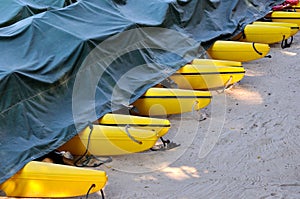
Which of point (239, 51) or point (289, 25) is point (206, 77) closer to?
point (239, 51)

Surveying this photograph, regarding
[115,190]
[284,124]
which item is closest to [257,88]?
[284,124]

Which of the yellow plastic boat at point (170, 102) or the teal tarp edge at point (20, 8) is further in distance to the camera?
the teal tarp edge at point (20, 8)

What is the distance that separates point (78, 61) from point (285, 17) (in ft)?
21.0

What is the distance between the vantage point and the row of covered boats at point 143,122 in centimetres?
534

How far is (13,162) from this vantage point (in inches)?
216

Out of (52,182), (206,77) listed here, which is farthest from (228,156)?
(52,182)

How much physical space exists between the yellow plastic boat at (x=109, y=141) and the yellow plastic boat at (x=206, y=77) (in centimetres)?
217

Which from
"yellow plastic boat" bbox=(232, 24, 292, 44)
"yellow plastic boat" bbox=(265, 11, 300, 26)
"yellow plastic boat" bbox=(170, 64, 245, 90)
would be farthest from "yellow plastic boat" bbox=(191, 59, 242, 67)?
"yellow plastic boat" bbox=(265, 11, 300, 26)

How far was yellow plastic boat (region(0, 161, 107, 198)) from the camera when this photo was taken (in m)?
5.32

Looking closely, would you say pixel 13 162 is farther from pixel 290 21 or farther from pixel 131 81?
pixel 290 21

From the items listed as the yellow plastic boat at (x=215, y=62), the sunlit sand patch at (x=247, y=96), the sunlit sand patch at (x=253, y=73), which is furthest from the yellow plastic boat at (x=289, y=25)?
the sunlit sand patch at (x=247, y=96)

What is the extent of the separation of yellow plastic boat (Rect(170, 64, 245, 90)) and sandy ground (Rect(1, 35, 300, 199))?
0.25 m

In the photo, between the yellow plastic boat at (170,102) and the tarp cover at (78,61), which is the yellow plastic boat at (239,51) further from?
the yellow plastic boat at (170,102)

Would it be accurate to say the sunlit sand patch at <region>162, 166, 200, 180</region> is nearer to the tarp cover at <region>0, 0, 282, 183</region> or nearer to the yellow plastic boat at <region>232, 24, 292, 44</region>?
the tarp cover at <region>0, 0, 282, 183</region>
